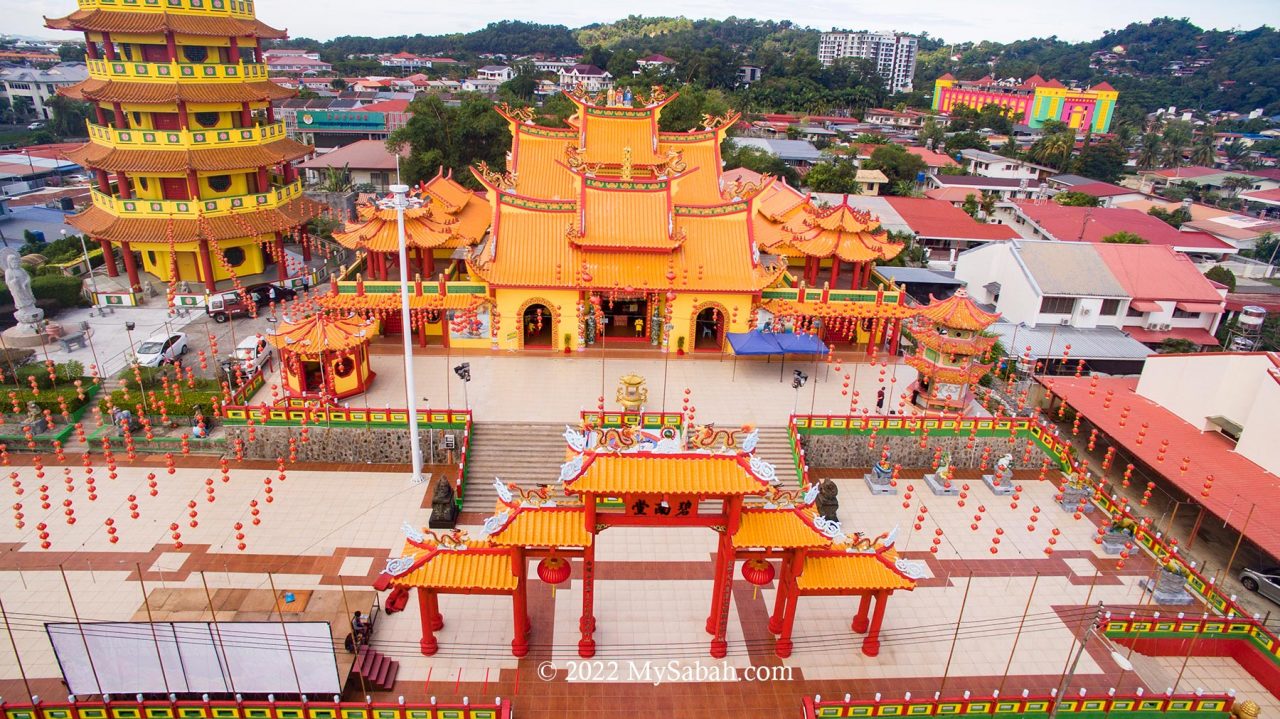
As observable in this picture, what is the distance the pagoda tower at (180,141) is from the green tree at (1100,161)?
275ft

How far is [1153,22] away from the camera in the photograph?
19400 centimetres

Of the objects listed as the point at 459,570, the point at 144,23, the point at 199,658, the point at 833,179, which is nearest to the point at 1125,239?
the point at 833,179

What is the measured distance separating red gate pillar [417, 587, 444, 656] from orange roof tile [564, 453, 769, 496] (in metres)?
A: 4.36

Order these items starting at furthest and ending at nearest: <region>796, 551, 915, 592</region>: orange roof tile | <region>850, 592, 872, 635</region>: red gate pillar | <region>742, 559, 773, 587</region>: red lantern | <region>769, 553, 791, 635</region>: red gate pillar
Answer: <region>850, 592, 872, 635</region>: red gate pillar, <region>769, 553, 791, 635</region>: red gate pillar, <region>742, 559, 773, 587</region>: red lantern, <region>796, 551, 915, 592</region>: orange roof tile

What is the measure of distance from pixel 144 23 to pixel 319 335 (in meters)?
19.6

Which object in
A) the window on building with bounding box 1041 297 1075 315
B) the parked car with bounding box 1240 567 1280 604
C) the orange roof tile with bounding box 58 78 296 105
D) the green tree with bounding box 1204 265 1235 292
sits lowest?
the parked car with bounding box 1240 567 1280 604

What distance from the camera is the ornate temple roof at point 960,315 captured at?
77.7ft

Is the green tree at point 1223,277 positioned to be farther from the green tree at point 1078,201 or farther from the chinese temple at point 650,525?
the chinese temple at point 650,525

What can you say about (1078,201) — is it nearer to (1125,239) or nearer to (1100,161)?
(1125,239)

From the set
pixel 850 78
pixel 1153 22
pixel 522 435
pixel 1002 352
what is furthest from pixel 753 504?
pixel 1153 22

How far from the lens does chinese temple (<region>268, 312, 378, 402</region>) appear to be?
898 inches

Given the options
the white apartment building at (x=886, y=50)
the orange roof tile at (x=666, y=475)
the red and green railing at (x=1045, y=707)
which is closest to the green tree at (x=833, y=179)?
the red and green railing at (x=1045, y=707)

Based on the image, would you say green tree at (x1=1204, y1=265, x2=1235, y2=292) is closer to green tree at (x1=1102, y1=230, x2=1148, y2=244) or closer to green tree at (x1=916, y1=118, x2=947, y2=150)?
green tree at (x1=1102, y1=230, x2=1148, y2=244)

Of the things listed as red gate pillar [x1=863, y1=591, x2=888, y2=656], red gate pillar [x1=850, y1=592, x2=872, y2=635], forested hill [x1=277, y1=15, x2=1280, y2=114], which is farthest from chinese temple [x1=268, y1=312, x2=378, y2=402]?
forested hill [x1=277, y1=15, x2=1280, y2=114]
